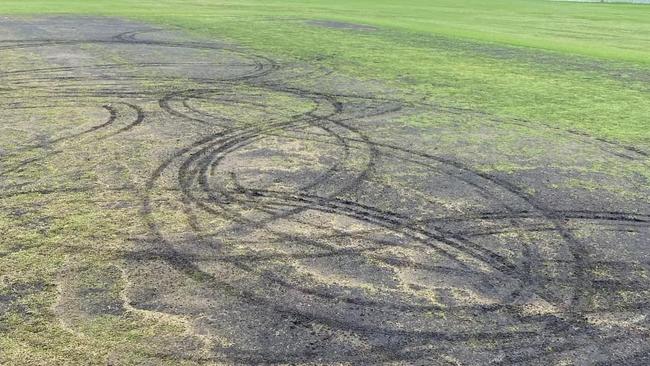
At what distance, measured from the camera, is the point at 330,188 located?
297 inches

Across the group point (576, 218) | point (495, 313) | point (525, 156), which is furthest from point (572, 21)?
point (495, 313)

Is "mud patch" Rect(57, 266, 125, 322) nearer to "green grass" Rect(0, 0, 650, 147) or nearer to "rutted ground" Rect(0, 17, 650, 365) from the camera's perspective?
"rutted ground" Rect(0, 17, 650, 365)

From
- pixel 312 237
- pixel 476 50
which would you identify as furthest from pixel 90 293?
pixel 476 50

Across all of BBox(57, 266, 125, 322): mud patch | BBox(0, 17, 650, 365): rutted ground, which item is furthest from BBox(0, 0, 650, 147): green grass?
BBox(57, 266, 125, 322): mud patch

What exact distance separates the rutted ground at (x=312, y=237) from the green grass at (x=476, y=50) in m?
1.70

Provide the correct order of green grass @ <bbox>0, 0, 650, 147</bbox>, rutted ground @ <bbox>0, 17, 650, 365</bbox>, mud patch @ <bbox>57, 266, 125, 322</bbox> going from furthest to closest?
1. green grass @ <bbox>0, 0, 650, 147</bbox>
2. mud patch @ <bbox>57, 266, 125, 322</bbox>
3. rutted ground @ <bbox>0, 17, 650, 365</bbox>

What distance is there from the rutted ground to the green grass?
5.57ft

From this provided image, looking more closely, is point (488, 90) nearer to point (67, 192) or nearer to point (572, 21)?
point (67, 192)

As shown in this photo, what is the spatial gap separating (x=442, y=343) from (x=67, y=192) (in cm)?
428

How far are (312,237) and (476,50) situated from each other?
15.7 m

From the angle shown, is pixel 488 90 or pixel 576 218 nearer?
pixel 576 218

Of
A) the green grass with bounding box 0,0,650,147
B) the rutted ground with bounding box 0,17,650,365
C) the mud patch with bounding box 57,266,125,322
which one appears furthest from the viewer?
the green grass with bounding box 0,0,650,147

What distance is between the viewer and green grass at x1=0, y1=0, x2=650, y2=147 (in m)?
12.7

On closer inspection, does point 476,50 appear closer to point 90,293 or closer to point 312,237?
point 312,237
